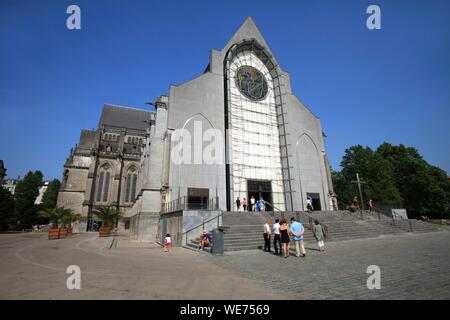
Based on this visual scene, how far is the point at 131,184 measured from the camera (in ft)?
145

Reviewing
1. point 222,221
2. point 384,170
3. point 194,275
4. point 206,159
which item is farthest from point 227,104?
point 384,170

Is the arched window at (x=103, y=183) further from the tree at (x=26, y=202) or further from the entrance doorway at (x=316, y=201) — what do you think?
the entrance doorway at (x=316, y=201)

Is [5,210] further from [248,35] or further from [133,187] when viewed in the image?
[248,35]

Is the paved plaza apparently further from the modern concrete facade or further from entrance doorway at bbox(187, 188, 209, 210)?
the modern concrete facade

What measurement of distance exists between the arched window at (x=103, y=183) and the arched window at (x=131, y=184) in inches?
133

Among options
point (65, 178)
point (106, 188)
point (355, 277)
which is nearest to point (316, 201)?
point (355, 277)

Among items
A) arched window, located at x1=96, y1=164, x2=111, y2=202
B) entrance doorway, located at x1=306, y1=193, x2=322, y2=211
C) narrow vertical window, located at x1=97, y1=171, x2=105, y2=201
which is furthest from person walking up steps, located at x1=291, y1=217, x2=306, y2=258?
narrow vertical window, located at x1=97, y1=171, x2=105, y2=201

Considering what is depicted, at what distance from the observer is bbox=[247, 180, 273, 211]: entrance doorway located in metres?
25.1

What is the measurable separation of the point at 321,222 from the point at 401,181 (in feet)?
110

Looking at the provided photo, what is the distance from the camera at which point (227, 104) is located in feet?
85.6

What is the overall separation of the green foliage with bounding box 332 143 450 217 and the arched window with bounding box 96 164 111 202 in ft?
146

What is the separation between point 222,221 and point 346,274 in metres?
10.2
